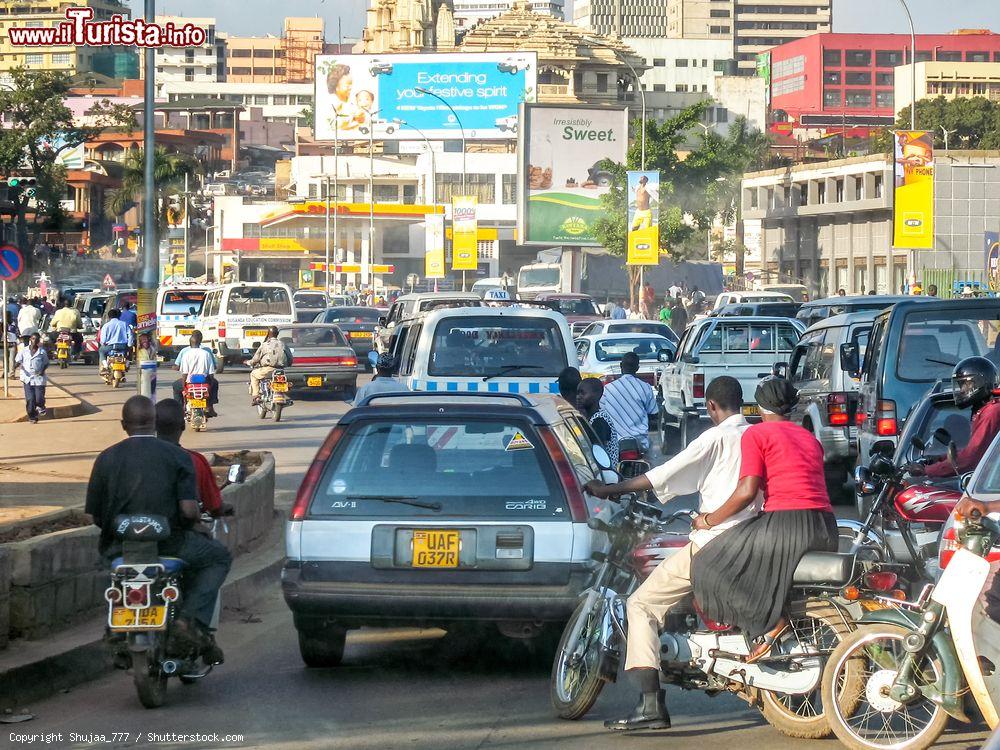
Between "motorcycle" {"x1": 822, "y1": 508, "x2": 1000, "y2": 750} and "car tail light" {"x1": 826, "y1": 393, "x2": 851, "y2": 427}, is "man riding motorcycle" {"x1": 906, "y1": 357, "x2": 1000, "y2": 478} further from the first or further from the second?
"car tail light" {"x1": 826, "y1": 393, "x2": 851, "y2": 427}

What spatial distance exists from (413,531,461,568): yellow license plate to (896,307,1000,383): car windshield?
25.1 ft

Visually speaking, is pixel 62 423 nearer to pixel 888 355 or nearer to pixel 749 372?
pixel 749 372

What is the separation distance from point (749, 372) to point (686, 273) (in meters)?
51.5

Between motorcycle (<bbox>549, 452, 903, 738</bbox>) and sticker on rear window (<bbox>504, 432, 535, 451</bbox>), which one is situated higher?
sticker on rear window (<bbox>504, 432, 535, 451</bbox>)

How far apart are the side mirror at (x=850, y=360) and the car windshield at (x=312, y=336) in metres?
17.3

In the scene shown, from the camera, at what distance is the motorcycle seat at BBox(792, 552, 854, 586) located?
6.34 metres

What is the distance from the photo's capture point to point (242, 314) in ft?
124

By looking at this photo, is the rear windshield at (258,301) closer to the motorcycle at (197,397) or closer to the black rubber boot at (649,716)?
the motorcycle at (197,397)

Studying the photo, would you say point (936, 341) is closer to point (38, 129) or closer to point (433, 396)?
point (433, 396)

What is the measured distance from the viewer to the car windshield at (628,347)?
85.6 feet

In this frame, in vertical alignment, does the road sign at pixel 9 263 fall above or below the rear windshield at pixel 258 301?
above

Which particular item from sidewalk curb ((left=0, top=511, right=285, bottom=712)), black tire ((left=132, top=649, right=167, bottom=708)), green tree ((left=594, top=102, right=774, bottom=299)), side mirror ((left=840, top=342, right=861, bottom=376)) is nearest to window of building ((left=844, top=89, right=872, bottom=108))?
green tree ((left=594, top=102, right=774, bottom=299))

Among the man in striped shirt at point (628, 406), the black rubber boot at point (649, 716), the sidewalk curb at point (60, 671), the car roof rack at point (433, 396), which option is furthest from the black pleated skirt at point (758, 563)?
the man in striped shirt at point (628, 406)
